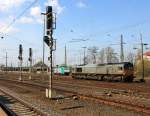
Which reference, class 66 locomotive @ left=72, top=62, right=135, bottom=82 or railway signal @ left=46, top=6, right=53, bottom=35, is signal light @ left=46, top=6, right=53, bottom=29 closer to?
railway signal @ left=46, top=6, right=53, bottom=35

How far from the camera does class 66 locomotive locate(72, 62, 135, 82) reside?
53987 millimetres

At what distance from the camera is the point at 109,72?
57.4 meters

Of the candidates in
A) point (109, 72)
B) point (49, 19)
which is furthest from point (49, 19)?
point (109, 72)

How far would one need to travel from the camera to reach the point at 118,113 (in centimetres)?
1538

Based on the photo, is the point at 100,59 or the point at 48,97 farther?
the point at 100,59

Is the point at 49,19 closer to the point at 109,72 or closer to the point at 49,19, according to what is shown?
the point at 49,19

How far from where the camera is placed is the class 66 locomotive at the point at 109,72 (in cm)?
5399

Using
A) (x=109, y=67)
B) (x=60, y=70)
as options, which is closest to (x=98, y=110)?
(x=109, y=67)

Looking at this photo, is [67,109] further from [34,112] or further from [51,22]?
[51,22]

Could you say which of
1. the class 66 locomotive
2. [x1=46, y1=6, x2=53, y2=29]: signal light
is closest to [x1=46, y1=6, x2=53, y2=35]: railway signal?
[x1=46, y1=6, x2=53, y2=29]: signal light

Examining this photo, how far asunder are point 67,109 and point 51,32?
729 centimetres

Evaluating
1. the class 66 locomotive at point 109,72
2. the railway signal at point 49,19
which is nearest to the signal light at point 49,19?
the railway signal at point 49,19

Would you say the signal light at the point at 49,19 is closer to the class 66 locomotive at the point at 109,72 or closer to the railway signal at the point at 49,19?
the railway signal at the point at 49,19

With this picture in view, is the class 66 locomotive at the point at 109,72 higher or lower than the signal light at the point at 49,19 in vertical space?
lower
